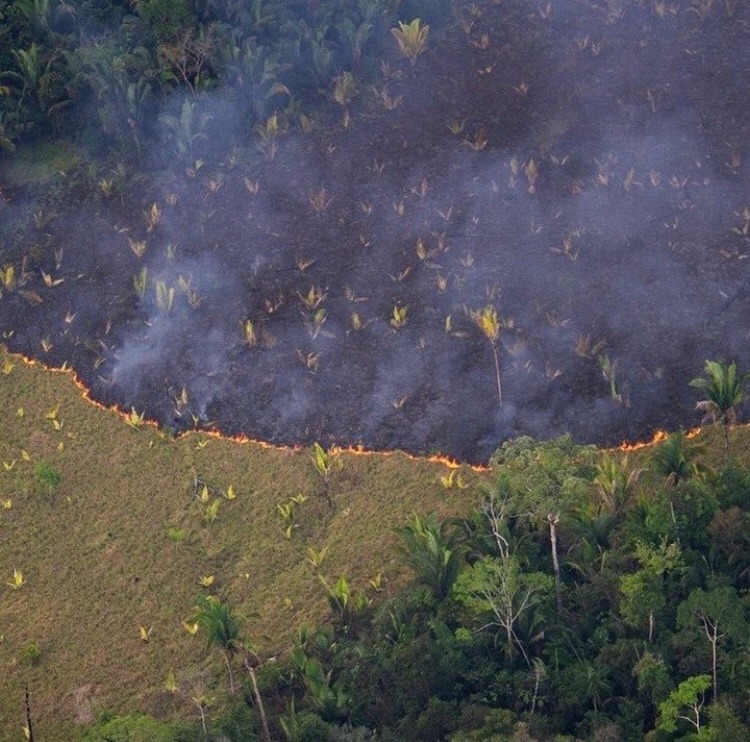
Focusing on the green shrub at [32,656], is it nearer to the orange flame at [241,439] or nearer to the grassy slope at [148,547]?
the grassy slope at [148,547]

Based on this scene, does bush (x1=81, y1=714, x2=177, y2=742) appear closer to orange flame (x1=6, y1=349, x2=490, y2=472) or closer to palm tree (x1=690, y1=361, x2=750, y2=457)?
orange flame (x1=6, y1=349, x2=490, y2=472)

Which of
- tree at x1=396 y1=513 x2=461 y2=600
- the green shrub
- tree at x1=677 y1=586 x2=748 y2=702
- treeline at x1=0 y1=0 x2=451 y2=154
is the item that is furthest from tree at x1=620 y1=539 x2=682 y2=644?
treeline at x1=0 y1=0 x2=451 y2=154

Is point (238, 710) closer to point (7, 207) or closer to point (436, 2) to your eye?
point (7, 207)

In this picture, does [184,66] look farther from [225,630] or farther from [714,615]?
[714,615]

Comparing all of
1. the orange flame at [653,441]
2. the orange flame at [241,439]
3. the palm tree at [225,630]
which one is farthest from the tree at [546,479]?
the palm tree at [225,630]

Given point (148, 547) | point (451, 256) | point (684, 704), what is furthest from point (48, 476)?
point (684, 704)

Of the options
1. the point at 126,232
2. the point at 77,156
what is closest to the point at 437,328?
the point at 126,232
